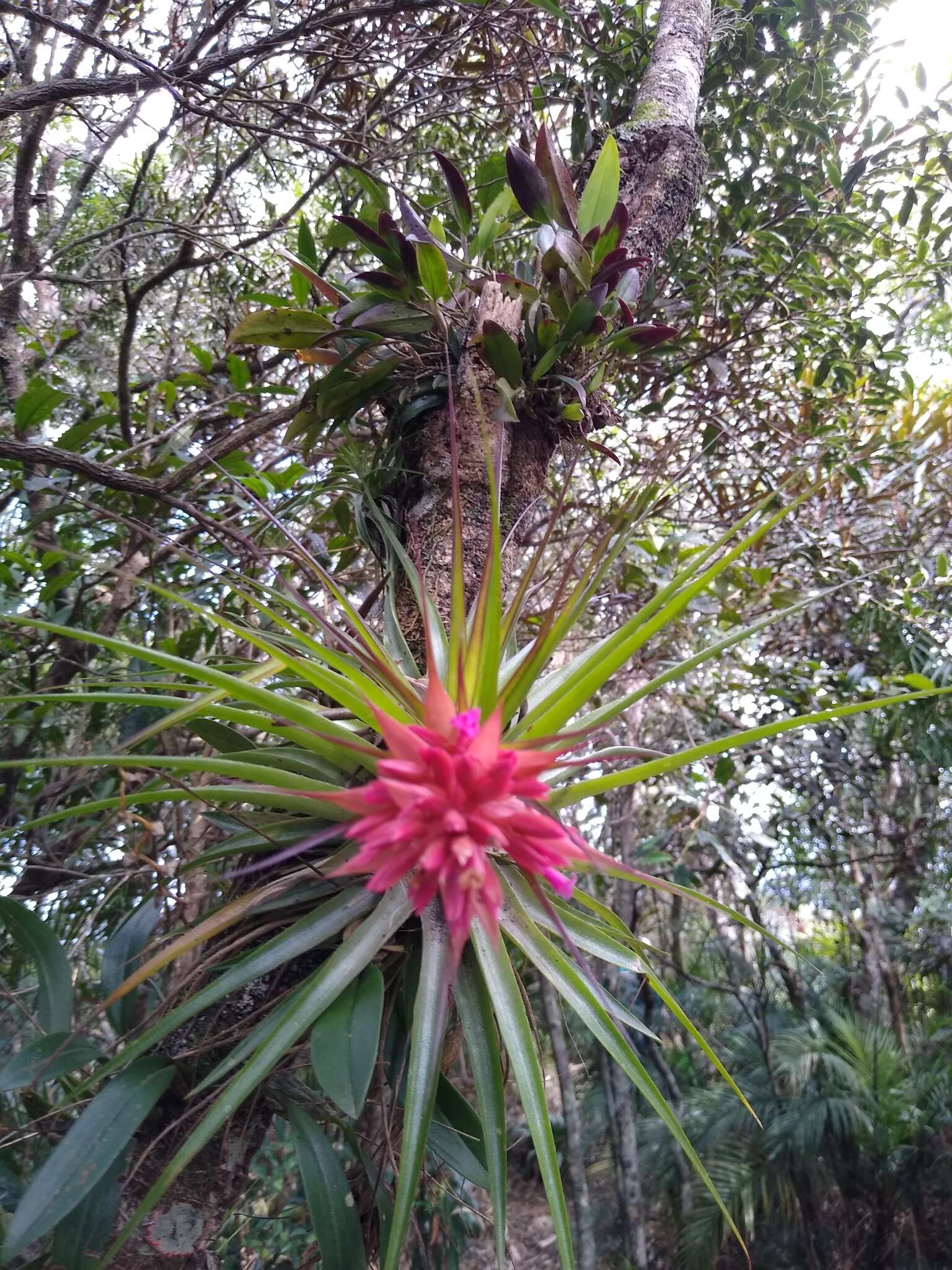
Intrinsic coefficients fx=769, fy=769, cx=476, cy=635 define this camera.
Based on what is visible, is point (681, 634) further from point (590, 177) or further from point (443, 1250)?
point (443, 1250)

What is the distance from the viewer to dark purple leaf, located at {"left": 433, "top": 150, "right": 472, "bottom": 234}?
1299 mm

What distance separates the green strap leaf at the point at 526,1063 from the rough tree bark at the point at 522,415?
1.53 feet

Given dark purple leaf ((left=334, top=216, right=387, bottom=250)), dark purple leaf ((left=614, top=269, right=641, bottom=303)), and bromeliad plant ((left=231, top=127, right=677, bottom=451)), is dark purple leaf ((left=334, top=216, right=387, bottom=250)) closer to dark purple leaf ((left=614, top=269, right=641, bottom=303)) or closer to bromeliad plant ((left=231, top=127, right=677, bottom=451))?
bromeliad plant ((left=231, top=127, right=677, bottom=451))

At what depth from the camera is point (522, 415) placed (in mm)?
1257

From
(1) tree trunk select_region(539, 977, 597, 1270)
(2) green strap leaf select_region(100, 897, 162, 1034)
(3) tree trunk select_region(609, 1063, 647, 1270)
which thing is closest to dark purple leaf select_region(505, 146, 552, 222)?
(2) green strap leaf select_region(100, 897, 162, 1034)

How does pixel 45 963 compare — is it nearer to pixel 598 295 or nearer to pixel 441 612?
pixel 441 612

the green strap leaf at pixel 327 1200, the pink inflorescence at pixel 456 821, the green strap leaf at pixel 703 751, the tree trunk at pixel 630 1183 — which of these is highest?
the green strap leaf at pixel 703 751

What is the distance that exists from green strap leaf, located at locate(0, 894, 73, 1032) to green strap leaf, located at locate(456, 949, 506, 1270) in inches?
18.8

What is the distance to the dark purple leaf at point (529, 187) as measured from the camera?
1.25 m

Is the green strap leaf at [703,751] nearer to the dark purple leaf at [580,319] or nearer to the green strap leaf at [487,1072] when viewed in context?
the green strap leaf at [487,1072]

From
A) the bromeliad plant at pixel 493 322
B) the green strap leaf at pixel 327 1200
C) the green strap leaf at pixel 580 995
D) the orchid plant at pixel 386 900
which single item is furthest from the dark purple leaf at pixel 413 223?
the green strap leaf at pixel 327 1200

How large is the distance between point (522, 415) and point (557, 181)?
42cm

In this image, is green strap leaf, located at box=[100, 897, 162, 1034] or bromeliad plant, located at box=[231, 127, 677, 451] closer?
green strap leaf, located at box=[100, 897, 162, 1034]

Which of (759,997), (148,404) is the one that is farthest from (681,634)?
(759,997)
